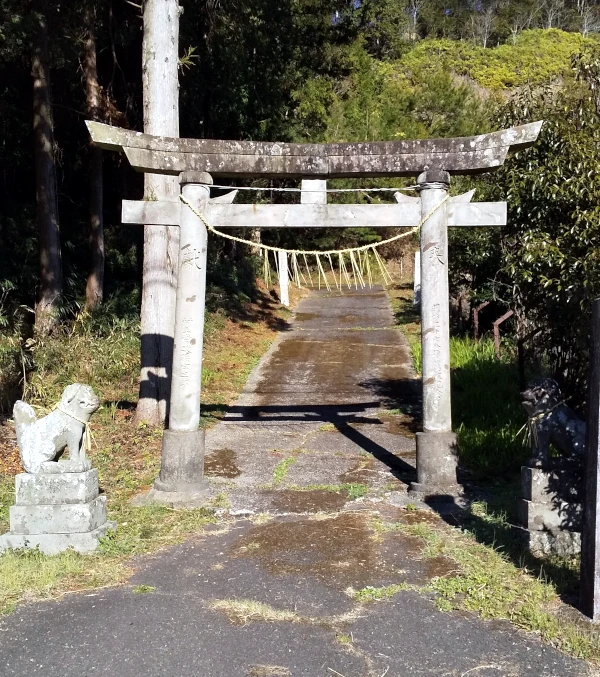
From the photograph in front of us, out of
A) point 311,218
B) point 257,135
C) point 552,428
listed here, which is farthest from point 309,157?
point 257,135

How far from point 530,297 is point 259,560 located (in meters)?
4.20

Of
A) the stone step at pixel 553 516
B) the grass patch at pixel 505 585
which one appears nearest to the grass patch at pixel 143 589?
the grass patch at pixel 505 585

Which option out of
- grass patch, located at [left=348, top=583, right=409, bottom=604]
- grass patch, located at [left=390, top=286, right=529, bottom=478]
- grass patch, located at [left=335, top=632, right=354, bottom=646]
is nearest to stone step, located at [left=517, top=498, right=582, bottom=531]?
grass patch, located at [left=348, top=583, right=409, bottom=604]

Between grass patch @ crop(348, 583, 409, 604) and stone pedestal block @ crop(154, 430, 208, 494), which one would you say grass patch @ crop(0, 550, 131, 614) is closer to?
stone pedestal block @ crop(154, 430, 208, 494)

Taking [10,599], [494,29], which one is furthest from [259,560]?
[494,29]

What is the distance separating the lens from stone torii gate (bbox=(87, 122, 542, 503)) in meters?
6.12

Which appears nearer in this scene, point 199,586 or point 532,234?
point 199,586

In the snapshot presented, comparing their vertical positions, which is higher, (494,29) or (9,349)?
(494,29)

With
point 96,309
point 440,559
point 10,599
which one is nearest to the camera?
point 10,599

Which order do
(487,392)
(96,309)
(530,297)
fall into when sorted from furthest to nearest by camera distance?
1. (96,309)
2. (487,392)
3. (530,297)

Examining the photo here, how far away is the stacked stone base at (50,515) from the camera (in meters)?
4.82

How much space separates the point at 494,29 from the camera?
50.8 metres

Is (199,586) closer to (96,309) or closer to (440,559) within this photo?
(440,559)

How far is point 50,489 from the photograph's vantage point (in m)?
4.84
